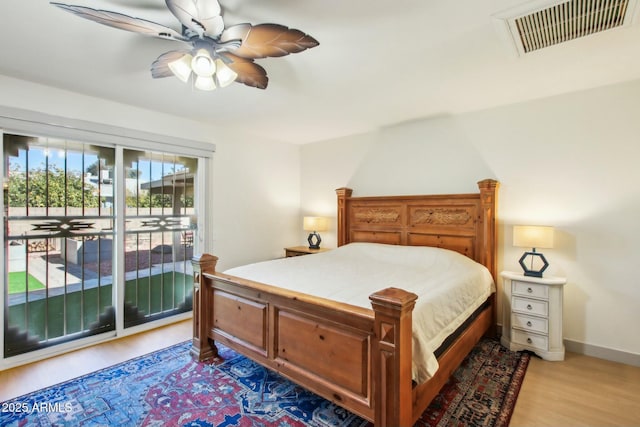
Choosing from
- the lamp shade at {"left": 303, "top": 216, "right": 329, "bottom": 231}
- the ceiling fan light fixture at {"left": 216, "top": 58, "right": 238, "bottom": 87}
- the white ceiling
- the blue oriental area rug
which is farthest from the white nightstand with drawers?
the ceiling fan light fixture at {"left": 216, "top": 58, "right": 238, "bottom": 87}

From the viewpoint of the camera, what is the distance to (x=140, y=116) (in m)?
3.24

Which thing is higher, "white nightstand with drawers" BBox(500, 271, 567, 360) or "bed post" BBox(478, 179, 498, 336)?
"bed post" BBox(478, 179, 498, 336)

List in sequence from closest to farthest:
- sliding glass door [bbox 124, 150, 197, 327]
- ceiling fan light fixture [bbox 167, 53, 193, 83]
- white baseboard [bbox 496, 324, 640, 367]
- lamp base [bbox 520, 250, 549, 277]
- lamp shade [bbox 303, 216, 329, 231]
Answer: ceiling fan light fixture [bbox 167, 53, 193, 83] → white baseboard [bbox 496, 324, 640, 367] → lamp base [bbox 520, 250, 549, 277] → sliding glass door [bbox 124, 150, 197, 327] → lamp shade [bbox 303, 216, 329, 231]

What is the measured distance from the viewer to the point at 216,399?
2061mm

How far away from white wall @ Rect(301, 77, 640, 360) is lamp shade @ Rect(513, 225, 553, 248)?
12.9 inches

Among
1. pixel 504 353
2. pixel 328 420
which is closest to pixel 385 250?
pixel 504 353

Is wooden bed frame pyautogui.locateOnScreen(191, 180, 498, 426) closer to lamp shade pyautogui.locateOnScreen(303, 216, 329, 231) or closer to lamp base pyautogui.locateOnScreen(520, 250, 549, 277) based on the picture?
lamp base pyautogui.locateOnScreen(520, 250, 549, 277)

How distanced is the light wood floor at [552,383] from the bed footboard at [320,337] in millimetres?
864

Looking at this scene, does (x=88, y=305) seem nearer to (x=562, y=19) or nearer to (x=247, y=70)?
(x=247, y=70)

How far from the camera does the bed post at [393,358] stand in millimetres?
1433

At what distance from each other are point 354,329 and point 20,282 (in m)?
2.96

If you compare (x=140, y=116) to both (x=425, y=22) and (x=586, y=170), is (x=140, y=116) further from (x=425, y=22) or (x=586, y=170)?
(x=586, y=170)

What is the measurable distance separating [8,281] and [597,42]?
479 centimetres

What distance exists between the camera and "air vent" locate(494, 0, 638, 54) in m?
1.62
